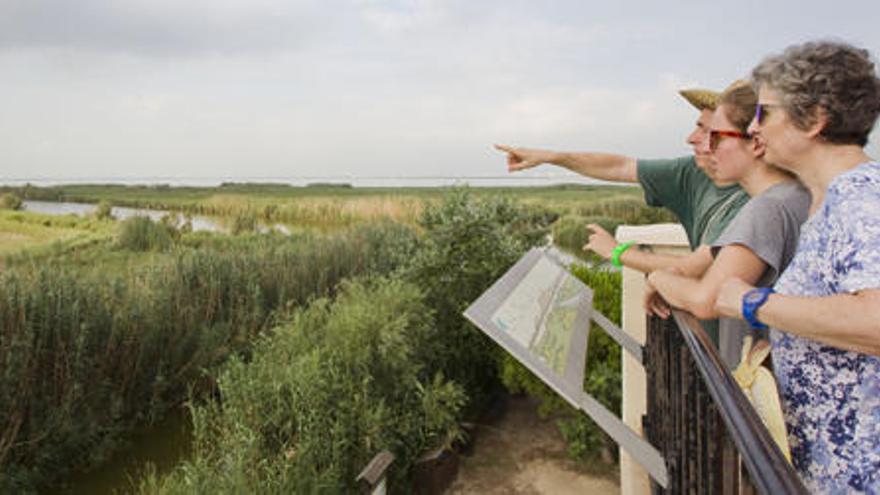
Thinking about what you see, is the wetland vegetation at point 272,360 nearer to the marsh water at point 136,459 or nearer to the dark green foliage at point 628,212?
the marsh water at point 136,459

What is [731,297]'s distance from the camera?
4.99 ft

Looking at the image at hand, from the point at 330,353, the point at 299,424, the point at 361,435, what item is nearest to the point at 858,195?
the point at 299,424

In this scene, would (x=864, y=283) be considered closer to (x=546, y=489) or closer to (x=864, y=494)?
(x=864, y=494)

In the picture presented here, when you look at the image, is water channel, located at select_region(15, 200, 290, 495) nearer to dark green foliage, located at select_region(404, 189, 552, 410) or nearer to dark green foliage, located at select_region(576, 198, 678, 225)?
dark green foliage, located at select_region(404, 189, 552, 410)

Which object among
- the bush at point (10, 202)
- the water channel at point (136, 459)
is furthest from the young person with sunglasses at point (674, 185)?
the bush at point (10, 202)

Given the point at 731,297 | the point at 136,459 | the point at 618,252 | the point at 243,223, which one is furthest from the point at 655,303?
the point at 243,223

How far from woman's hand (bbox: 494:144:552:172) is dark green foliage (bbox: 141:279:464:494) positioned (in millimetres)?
1522

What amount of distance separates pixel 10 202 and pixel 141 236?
349 inches

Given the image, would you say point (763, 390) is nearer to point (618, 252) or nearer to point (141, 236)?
point (618, 252)

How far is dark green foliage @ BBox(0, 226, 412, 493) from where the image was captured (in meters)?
4.84

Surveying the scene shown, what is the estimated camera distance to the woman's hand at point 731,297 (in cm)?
149

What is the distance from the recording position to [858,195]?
4.24ft

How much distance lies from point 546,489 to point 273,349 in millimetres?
2201

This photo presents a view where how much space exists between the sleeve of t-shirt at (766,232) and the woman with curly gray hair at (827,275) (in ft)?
0.65
